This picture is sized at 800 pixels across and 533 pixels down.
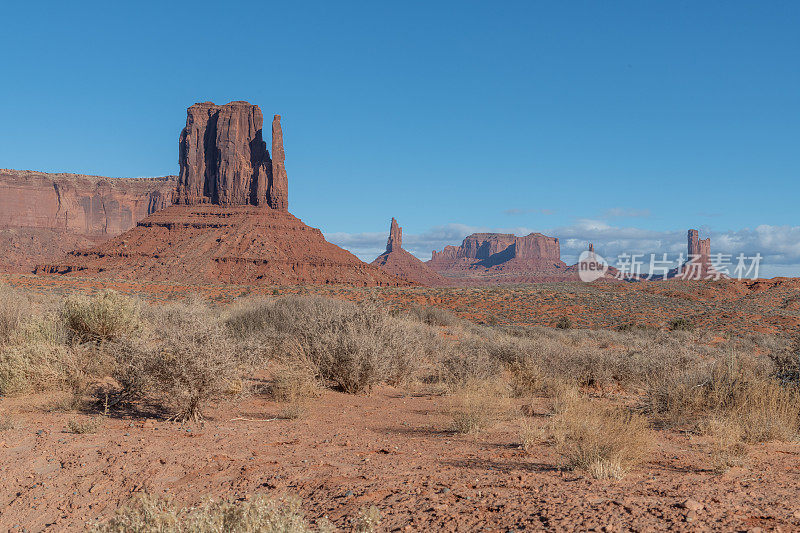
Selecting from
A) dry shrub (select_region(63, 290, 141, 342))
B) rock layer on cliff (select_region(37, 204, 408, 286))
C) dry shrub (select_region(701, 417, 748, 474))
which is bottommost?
dry shrub (select_region(701, 417, 748, 474))

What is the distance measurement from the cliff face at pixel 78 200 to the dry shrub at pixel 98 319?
4960 inches

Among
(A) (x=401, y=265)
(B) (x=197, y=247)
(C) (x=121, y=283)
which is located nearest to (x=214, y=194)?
(B) (x=197, y=247)

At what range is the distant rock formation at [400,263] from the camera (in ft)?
436

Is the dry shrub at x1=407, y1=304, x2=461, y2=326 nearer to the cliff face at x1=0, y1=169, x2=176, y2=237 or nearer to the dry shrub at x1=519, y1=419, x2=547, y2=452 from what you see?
the dry shrub at x1=519, y1=419, x2=547, y2=452

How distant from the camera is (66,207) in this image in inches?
4914

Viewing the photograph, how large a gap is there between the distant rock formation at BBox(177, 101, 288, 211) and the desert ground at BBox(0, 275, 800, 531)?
8478 cm

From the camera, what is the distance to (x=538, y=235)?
18712cm

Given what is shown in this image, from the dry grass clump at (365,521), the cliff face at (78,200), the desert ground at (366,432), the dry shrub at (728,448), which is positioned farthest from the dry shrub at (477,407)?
the cliff face at (78,200)

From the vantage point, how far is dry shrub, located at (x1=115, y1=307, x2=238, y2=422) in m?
7.56

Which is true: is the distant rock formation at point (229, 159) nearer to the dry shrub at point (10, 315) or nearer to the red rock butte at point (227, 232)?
the red rock butte at point (227, 232)

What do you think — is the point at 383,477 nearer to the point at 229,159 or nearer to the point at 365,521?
the point at 365,521

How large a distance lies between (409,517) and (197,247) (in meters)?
77.5

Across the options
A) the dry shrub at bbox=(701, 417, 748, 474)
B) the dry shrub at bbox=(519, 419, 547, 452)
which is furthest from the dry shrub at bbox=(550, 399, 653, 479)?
the dry shrub at bbox=(701, 417, 748, 474)

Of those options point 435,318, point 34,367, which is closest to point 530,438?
point 34,367
